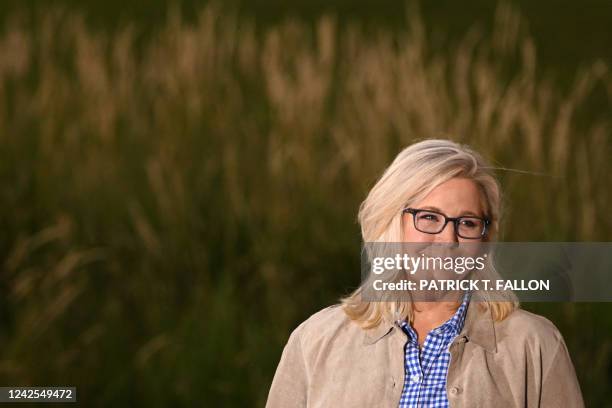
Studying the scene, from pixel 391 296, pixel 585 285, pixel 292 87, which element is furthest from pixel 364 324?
pixel 292 87

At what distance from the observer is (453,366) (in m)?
1.20

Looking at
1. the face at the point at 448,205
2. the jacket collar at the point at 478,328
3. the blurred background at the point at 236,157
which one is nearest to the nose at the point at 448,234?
the face at the point at 448,205

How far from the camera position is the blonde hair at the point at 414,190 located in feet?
3.93

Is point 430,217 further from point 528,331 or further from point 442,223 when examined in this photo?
point 528,331

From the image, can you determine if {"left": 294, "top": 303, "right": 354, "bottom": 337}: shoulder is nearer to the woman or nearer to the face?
the woman

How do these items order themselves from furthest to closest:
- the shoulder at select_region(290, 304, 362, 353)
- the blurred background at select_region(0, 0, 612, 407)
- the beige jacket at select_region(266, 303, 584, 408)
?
the blurred background at select_region(0, 0, 612, 407), the shoulder at select_region(290, 304, 362, 353), the beige jacket at select_region(266, 303, 584, 408)

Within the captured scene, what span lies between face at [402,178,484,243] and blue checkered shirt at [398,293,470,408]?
0.35 feet

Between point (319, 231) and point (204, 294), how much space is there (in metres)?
0.27

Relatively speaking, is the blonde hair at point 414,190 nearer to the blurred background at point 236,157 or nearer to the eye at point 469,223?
the eye at point 469,223

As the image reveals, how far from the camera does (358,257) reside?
1.91 metres

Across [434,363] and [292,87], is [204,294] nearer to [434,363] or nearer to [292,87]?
[292,87]

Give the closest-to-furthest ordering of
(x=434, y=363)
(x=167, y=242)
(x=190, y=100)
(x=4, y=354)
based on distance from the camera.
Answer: (x=434, y=363), (x=4, y=354), (x=167, y=242), (x=190, y=100)

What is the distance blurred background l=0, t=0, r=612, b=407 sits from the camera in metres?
1.84

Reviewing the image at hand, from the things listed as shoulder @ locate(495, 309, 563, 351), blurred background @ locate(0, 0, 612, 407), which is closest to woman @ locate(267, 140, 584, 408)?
shoulder @ locate(495, 309, 563, 351)
